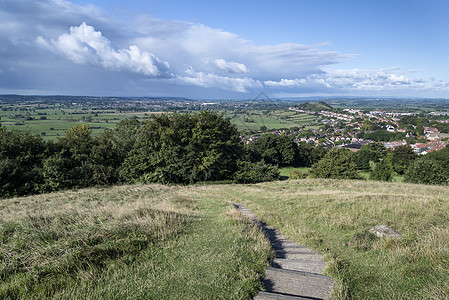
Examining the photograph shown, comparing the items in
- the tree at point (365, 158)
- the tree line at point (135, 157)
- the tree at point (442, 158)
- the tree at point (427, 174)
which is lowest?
the tree at point (365, 158)

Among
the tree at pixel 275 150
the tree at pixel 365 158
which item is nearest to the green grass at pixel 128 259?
the tree at pixel 275 150

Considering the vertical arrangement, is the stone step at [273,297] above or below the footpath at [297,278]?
above

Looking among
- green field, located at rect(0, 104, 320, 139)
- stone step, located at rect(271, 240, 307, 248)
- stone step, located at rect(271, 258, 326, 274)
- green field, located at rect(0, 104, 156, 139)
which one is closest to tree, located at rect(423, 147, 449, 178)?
green field, located at rect(0, 104, 320, 139)

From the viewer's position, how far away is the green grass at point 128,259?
422cm

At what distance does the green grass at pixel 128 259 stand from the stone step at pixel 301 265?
0.32 metres

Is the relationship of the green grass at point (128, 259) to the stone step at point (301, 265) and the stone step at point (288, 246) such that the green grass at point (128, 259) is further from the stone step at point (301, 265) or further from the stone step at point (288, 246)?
the stone step at point (288, 246)

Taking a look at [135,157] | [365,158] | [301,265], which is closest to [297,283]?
[301,265]

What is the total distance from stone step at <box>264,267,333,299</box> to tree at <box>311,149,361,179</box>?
39.8 metres

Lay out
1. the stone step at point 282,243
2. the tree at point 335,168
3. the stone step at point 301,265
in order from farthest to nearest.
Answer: the tree at point 335,168 < the stone step at point 282,243 < the stone step at point 301,265

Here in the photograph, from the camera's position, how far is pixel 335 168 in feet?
138

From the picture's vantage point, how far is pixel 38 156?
2619 cm

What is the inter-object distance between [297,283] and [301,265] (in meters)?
1.07

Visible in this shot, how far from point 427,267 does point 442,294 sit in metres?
1.17

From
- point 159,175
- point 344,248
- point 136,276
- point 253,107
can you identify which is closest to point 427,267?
point 344,248
